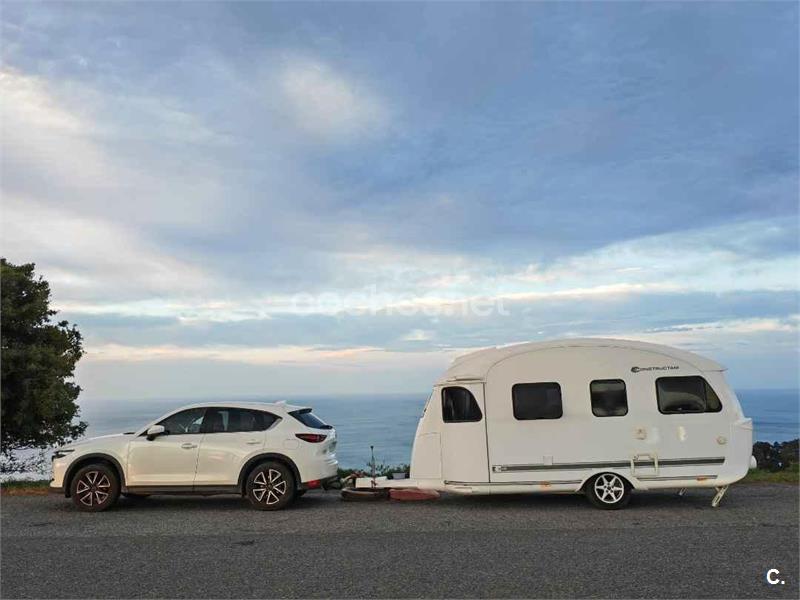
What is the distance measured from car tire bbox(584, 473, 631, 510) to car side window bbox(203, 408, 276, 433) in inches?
203

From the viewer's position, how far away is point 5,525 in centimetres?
1029

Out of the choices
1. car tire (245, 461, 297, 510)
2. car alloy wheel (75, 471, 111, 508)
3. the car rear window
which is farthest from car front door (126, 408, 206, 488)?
the car rear window

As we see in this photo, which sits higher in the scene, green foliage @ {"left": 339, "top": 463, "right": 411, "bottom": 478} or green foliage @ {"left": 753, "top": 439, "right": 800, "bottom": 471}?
green foliage @ {"left": 339, "top": 463, "right": 411, "bottom": 478}

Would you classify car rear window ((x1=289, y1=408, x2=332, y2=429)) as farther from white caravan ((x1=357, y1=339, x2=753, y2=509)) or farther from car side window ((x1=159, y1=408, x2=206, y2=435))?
white caravan ((x1=357, y1=339, x2=753, y2=509))

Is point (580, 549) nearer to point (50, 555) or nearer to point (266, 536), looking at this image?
point (266, 536)

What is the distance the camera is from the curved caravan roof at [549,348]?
11.3m

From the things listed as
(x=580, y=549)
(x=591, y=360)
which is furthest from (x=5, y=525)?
(x=591, y=360)

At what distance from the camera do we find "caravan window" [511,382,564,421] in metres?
11.2

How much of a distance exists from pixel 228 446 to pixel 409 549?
4.13 m

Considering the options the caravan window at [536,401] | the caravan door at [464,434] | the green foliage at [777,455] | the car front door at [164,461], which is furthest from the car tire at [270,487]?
the green foliage at [777,455]

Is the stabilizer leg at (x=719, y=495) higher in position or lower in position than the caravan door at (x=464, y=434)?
lower

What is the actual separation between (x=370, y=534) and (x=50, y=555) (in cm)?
380

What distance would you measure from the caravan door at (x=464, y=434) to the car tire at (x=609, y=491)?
5.43 feet

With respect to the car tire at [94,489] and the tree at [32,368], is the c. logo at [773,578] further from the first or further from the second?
the tree at [32,368]
